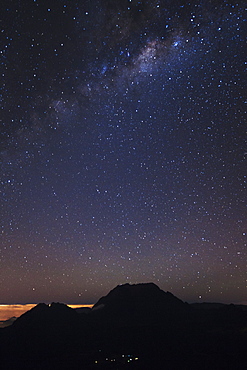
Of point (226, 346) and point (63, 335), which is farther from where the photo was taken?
point (63, 335)

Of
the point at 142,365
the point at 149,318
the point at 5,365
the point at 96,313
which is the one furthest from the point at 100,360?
the point at 96,313

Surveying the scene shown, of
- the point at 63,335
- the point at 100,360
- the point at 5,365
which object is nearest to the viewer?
the point at 100,360

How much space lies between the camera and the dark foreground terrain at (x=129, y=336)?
6869 cm

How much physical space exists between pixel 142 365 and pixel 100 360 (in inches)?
498

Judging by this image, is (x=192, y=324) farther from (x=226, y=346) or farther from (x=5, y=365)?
(x=5, y=365)

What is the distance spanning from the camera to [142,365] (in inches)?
2539

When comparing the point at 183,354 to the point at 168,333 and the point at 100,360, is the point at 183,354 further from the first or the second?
the point at 168,333

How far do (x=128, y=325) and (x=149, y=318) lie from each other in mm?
17407

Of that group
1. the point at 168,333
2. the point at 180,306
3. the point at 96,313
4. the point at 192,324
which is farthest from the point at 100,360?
the point at 180,306

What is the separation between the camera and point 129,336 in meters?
104

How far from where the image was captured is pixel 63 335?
114 metres

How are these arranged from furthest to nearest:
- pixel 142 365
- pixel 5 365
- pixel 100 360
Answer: pixel 5 365 < pixel 100 360 < pixel 142 365

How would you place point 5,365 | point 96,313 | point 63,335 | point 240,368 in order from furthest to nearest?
point 96,313 < point 63,335 < point 5,365 < point 240,368

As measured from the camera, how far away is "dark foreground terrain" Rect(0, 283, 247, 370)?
225ft
